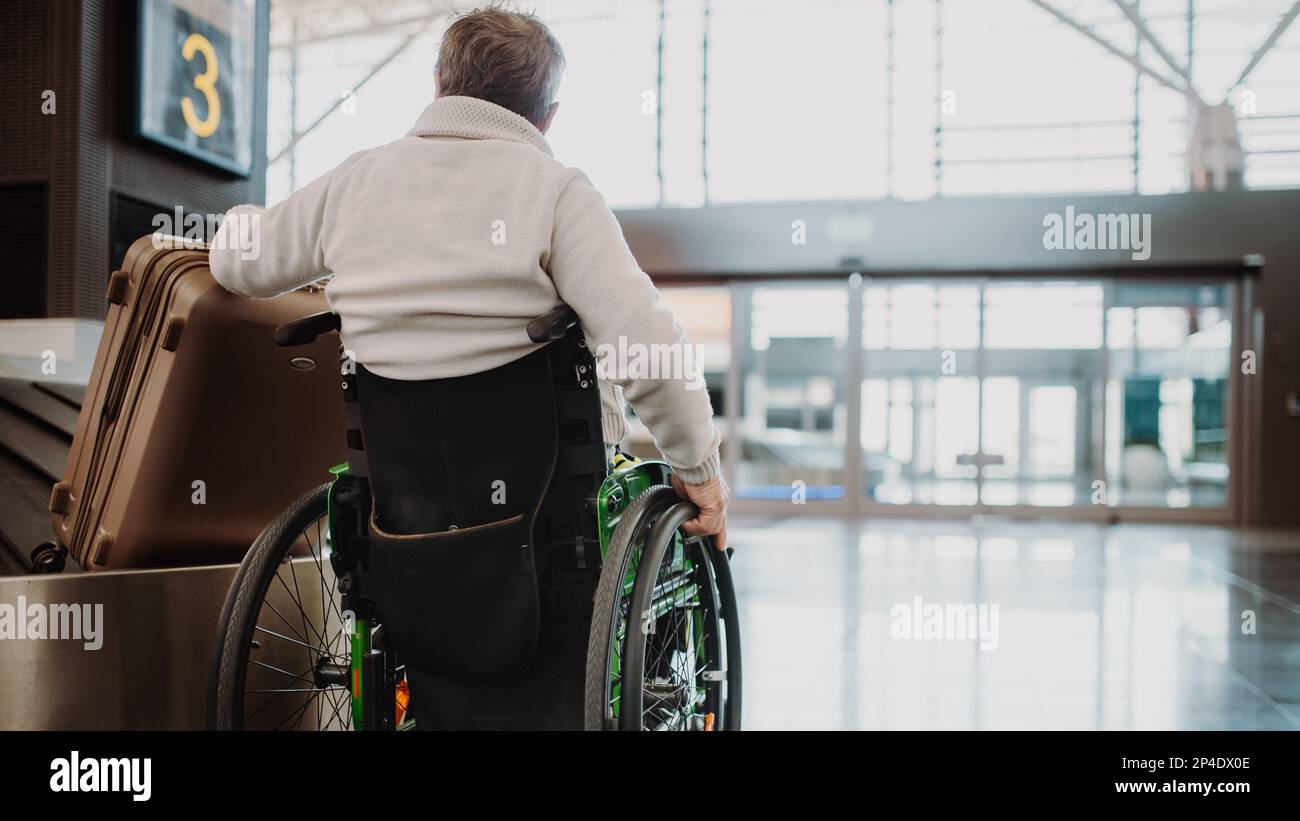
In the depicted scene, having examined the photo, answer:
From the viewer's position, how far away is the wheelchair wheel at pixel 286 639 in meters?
1.25

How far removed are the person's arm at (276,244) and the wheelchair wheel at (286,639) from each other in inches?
11.9

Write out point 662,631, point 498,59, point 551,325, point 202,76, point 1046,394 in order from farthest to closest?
point 1046,394, point 202,76, point 662,631, point 498,59, point 551,325

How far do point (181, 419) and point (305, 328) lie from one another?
0.33m

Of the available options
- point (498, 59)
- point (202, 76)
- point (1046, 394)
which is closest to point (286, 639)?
point (498, 59)

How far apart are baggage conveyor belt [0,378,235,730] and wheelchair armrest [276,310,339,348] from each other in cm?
50

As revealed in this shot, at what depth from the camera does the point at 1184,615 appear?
12.9 ft

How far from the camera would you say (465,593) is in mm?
1215

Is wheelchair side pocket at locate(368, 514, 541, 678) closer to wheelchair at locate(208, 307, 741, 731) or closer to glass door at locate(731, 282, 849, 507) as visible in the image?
wheelchair at locate(208, 307, 741, 731)

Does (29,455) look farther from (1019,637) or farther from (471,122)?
(1019,637)

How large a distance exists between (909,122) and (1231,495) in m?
4.67

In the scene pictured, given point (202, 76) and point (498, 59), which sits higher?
point (202, 76)

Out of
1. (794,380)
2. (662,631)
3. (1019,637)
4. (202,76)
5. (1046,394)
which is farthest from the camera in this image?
(794,380)

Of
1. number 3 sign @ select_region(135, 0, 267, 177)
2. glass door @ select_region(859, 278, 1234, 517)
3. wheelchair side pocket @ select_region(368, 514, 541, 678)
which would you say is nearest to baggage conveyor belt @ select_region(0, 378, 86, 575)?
number 3 sign @ select_region(135, 0, 267, 177)

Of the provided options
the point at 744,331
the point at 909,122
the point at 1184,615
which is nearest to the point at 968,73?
the point at 909,122
